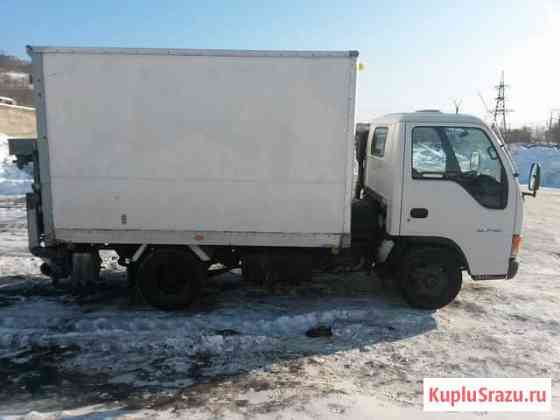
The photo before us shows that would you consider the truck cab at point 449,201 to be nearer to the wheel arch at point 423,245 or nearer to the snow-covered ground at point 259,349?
the wheel arch at point 423,245

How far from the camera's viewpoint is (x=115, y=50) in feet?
17.0

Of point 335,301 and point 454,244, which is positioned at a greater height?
point 454,244

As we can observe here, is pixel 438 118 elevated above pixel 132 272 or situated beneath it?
elevated above

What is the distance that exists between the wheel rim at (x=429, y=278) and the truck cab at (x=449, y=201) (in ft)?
0.04

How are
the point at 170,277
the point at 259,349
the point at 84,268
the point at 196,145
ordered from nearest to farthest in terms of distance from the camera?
the point at 259,349 < the point at 196,145 < the point at 84,268 < the point at 170,277

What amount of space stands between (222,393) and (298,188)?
2.46 m

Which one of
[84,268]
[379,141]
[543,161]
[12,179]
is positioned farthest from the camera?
[543,161]

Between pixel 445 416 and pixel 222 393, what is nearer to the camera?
pixel 445 416

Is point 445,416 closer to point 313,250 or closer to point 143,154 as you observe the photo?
point 313,250

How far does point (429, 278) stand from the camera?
5891mm

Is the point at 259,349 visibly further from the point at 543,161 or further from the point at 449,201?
the point at 543,161

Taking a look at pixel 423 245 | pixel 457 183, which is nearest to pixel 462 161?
pixel 457 183

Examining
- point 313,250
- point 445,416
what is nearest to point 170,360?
point 313,250

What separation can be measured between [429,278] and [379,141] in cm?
205
